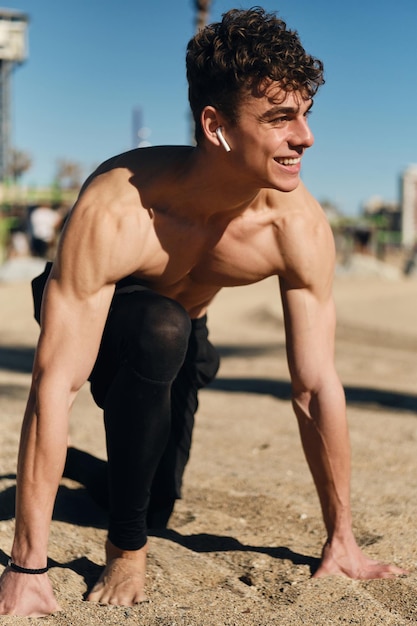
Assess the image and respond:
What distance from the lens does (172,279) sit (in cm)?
270

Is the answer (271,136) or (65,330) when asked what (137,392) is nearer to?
(65,330)

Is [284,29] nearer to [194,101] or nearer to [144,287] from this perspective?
[194,101]

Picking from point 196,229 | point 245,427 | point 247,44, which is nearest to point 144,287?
point 196,229

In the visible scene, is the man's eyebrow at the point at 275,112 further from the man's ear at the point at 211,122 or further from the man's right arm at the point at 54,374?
the man's right arm at the point at 54,374

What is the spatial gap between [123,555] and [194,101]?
132cm

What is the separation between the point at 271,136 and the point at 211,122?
0.17m

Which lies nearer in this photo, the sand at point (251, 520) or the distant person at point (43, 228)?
the sand at point (251, 520)

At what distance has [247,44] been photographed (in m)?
2.31

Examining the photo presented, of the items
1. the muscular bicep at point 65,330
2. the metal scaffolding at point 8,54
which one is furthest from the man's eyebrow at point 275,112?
the metal scaffolding at point 8,54

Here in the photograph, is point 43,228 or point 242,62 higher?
point 242,62

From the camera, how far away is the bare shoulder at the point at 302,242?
2.62m

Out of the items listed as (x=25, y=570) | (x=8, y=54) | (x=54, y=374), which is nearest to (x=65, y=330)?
(x=54, y=374)

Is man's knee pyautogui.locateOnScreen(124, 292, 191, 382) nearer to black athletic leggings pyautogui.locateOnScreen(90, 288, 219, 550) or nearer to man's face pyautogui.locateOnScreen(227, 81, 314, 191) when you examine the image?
black athletic leggings pyautogui.locateOnScreen(90, 288, 219, 550)

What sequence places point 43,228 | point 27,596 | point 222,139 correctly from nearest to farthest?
point 27,596 < point 222,139 < point 43,228
